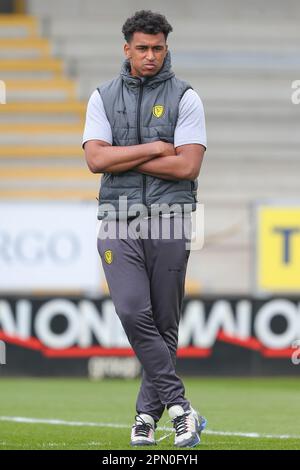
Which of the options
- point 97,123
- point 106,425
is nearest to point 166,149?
point 97,123

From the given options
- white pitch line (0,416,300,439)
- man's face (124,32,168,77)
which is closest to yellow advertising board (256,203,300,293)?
white pitch line (0,416,300,439)

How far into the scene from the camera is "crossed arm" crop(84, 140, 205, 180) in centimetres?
577

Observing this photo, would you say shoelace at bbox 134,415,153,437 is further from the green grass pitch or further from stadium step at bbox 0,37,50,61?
stadium step at bbox 0,37,50,61

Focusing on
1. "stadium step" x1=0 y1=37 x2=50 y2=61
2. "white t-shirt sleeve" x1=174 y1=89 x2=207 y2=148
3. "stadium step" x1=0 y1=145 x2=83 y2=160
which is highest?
"stadium step" x1=0 y1=37 x2=50 y2=61

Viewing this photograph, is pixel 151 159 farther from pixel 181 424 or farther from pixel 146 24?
pixel 181 424

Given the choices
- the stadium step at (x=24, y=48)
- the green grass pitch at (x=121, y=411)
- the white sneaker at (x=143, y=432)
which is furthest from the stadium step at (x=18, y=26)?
the white sneaker at (x=143, y=432)

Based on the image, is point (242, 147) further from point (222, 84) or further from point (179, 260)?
point (179, 260)

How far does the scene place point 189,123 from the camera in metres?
5.85

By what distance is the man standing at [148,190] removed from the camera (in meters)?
5.79

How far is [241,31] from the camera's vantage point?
1869 cm

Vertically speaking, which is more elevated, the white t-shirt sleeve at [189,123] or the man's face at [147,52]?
the man's face at [147,52]

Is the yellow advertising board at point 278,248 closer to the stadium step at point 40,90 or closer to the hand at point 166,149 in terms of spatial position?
the stadium step at point 40,90

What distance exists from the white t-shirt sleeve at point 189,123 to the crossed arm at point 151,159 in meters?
0.03

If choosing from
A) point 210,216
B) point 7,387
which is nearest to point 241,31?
point 210,216
